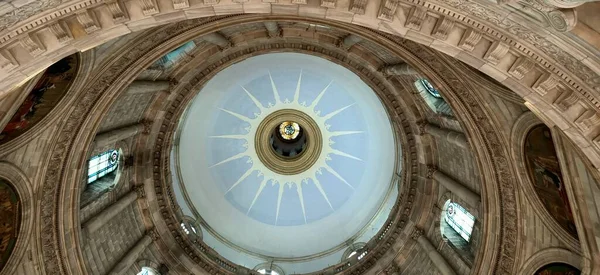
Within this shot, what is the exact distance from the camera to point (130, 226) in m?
19.4

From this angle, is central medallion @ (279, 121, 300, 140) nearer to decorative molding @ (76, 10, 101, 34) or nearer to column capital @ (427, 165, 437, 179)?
column capital @ (427, 165, 437, 179)

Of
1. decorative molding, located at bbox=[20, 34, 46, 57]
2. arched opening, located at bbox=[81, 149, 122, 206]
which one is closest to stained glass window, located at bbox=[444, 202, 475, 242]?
arched opening, located at bbox=[81, 149, 122, 206]

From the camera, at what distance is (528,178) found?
463 inches

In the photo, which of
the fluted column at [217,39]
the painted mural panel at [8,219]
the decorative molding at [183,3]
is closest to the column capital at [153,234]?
the painted mural panel at [8,219]

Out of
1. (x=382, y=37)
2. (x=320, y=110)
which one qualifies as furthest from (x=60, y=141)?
(x=320, y=110)

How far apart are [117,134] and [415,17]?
43.8 ft

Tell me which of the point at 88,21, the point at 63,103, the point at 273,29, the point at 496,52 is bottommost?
the point at 496,52

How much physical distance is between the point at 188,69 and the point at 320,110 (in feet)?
44.3

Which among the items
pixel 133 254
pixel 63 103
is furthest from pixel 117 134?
pixel 133 254

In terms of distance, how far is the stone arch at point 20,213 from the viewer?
38.7 feet

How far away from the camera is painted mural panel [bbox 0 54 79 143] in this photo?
10.7 meters

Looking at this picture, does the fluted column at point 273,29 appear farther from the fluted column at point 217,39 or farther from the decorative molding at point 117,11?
the decorative molding at point 117,11

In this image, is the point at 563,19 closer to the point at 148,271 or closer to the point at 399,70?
the point at 399,70

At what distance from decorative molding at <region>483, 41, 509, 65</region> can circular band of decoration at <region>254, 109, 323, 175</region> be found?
23.2m
